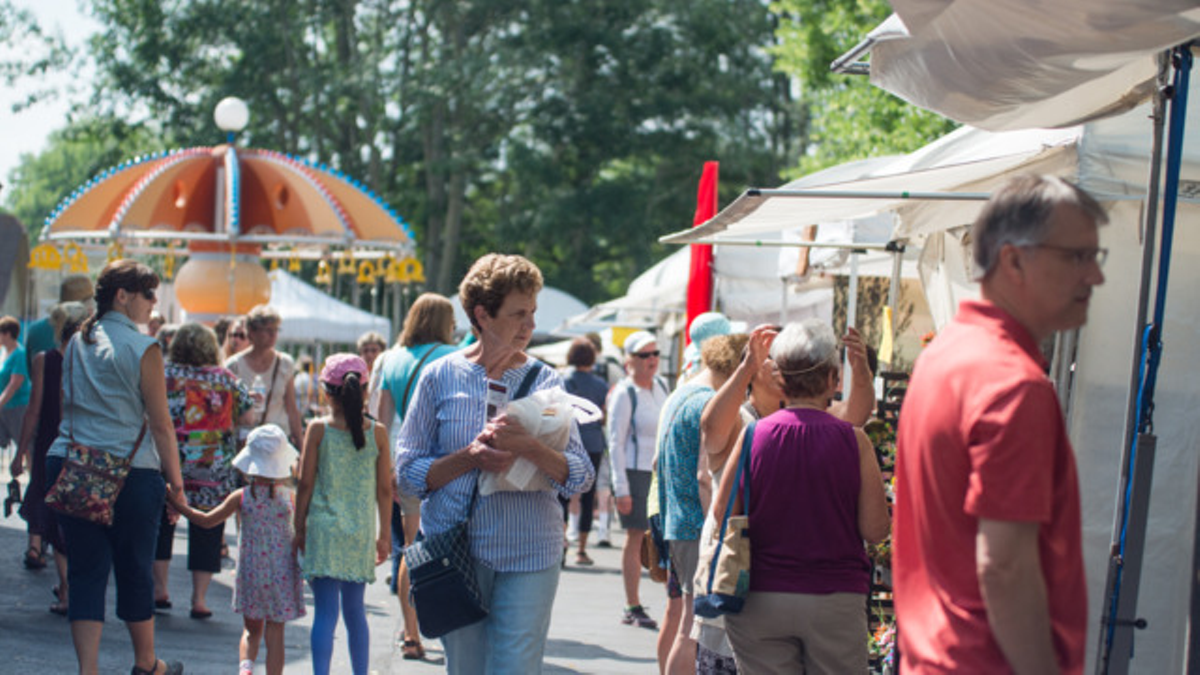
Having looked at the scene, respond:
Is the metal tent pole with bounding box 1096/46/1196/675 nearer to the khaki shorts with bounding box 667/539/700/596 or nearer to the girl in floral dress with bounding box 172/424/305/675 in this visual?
the khaki shorts with bounding box 667/539/700/596

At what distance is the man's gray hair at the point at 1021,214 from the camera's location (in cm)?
275

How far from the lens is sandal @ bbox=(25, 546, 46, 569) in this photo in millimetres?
10234

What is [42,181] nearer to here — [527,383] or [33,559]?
[33,559]

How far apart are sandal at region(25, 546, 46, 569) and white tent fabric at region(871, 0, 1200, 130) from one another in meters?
7.74

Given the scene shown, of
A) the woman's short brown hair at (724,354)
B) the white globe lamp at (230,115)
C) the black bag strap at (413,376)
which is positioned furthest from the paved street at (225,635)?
the white globe lamp at (230,115)

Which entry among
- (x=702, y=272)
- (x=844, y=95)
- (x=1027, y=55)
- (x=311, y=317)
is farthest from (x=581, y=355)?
(x=311, y=317)

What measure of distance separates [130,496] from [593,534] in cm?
1051

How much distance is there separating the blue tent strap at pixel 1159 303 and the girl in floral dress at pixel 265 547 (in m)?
4.08

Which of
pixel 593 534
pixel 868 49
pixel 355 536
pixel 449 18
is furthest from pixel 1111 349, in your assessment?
pixel 449 18

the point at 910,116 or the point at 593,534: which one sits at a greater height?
the point at 910,116

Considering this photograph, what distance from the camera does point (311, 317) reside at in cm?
Result: 2845

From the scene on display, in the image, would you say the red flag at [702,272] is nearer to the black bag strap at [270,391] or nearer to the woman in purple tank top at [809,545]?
the black bag strap at [270,391]

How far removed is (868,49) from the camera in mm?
4602

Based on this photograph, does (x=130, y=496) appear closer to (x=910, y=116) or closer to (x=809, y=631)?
(x=809, y=631)
